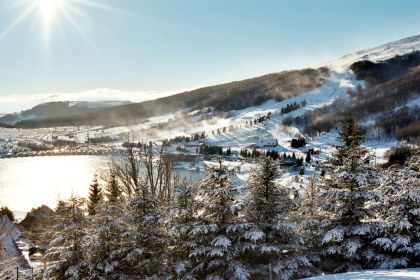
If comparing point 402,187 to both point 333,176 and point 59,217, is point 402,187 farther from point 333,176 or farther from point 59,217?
point 59,217

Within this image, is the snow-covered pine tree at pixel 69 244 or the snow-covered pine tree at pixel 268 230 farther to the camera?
the snow-covered pine tree at pixel 69 244

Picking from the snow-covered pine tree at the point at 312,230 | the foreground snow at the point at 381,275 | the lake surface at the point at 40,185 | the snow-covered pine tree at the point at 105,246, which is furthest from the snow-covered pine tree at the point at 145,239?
the lake surface at the point at 40,185

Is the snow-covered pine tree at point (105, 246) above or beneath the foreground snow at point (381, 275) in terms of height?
above

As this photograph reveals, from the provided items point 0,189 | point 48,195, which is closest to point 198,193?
point 48,195

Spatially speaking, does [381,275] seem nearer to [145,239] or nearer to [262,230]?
[262,230]

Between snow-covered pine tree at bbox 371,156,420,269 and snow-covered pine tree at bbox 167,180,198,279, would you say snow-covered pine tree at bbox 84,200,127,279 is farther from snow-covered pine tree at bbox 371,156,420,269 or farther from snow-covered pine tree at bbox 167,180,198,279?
snow-covered pine tree at bbox 371,156,420,269

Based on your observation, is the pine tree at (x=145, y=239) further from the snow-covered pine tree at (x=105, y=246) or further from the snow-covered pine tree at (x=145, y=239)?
the snow-covered pine tree at (x=105, y=246)
